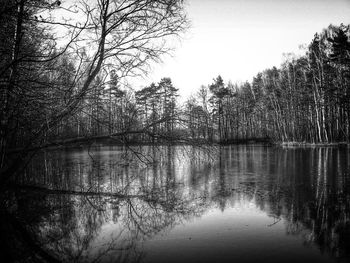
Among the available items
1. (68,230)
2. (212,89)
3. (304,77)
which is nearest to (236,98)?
(212,89)

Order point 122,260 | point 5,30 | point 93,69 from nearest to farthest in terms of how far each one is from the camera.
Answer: point 122,260 < point 5,30 < point 93,69

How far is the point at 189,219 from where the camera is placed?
8445 mm

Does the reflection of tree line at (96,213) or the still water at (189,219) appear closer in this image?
the still water at (189,219)

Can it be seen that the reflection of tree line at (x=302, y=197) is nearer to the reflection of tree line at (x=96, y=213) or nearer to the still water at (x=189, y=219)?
the still water at (x=189, y=219)

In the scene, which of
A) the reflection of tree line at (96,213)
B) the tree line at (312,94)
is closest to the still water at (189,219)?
the reflection of tree line at (96,213)

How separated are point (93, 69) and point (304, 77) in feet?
144

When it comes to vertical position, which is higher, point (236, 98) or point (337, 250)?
point (236, 98)

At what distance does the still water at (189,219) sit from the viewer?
20.1 ft

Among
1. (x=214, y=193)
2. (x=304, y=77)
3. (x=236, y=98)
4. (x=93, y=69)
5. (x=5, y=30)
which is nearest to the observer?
(x=5, y=30)

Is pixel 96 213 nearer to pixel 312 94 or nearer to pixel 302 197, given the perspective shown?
pixel 302 197

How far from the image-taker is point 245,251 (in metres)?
6.14

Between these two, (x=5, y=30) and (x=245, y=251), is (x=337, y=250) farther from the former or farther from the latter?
(x=5, y=30)

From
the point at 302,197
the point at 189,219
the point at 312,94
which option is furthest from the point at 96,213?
the point at 312,94

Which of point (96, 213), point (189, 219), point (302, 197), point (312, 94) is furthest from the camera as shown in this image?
point (312, 94)
